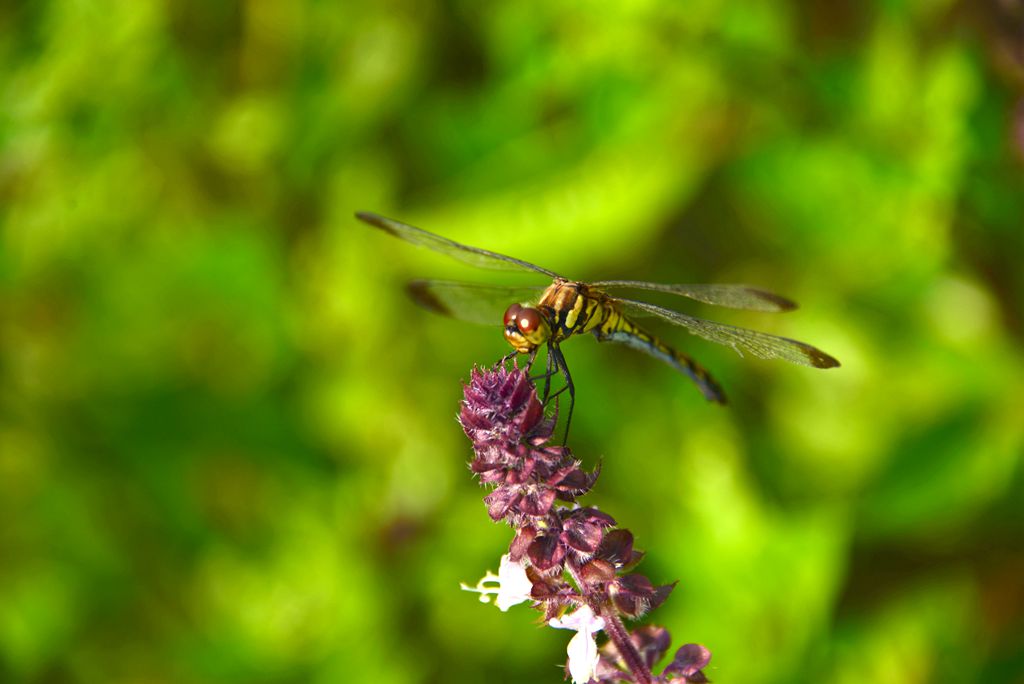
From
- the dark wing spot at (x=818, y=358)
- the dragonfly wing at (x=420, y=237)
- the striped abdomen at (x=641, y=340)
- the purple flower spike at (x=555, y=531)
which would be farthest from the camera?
the dragonfly wing at (x=420, y=237)

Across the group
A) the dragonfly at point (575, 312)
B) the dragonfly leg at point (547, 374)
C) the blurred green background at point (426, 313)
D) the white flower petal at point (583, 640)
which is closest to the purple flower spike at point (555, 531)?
the white flower petal at point (583, 640)

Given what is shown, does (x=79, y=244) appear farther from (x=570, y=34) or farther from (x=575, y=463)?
(x=575, y=463)

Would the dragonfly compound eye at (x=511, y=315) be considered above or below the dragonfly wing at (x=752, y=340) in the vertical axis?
below

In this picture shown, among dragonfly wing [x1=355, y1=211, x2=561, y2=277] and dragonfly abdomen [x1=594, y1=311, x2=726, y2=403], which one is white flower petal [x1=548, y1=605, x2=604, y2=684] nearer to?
dragonfly abdomen [x1=594, y1=311, x2=726, y2=403]

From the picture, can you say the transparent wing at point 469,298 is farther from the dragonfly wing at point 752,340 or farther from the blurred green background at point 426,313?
the blurred green background at point 426,313

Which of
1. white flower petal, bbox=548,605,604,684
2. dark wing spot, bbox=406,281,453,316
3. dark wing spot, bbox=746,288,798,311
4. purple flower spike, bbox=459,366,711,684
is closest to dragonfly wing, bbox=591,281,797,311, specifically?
dark wing spot, bbox=746,288,798,311

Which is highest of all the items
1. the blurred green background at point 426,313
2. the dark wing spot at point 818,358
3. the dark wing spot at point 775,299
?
the dark wing spot at point 818,358

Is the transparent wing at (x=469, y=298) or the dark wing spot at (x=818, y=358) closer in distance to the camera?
the dark wing spot at (x=818, y=358)
